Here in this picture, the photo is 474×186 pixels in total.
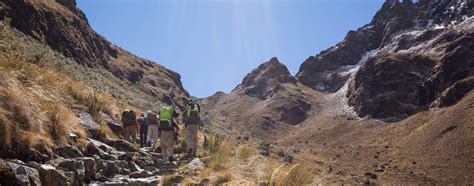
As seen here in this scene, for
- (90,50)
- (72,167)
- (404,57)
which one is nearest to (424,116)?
(404,57)

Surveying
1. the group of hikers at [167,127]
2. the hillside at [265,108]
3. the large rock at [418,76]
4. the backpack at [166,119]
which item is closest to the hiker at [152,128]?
the group of hikers at [167,127]

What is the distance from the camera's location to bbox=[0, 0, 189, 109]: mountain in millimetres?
42094

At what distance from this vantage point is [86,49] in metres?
55.0

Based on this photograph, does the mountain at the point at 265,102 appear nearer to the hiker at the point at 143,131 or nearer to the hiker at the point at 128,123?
the hiker at the point at 143,131

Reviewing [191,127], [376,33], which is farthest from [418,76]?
[191,127]

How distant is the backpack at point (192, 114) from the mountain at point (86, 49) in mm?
14433

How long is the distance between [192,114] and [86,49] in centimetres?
4451

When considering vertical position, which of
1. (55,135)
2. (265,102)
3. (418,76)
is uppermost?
(265,102)

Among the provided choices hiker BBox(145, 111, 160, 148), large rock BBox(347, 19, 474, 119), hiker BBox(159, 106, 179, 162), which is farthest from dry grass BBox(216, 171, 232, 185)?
large rock BBox(347, 19, 474, 119)

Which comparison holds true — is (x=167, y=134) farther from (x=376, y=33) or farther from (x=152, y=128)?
(x=376, y=33)

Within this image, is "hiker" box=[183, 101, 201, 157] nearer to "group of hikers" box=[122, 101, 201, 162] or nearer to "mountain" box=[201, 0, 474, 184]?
"group of hikers" box=[122, 101, 201, 162]

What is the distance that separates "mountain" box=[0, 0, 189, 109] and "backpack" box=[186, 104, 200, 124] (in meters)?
14.4

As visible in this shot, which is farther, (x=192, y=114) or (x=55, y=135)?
(x=192, y=114)

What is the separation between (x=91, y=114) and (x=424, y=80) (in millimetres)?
88672
